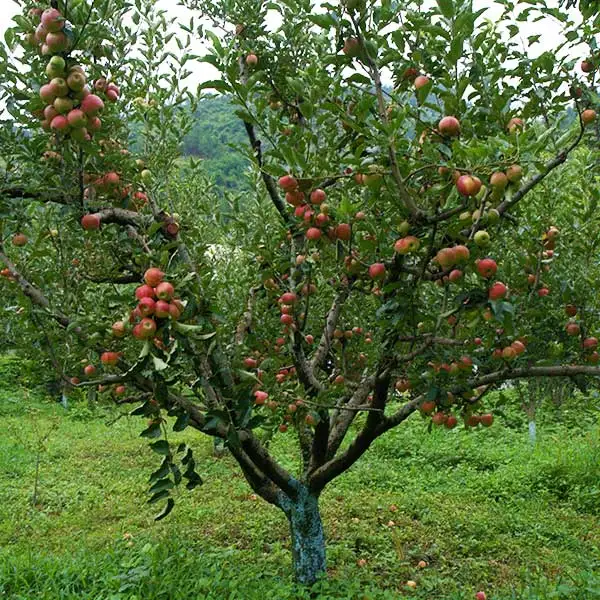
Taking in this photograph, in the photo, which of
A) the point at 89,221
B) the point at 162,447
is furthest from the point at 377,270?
the point at 89,221

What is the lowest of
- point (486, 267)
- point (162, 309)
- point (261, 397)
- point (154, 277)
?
point (261, 397)

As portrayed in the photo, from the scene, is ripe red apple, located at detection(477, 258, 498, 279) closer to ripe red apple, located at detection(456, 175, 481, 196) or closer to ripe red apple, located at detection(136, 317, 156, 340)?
ripe red apple, located at detection(456, 175, 481, 196)

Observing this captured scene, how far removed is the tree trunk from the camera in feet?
14.0

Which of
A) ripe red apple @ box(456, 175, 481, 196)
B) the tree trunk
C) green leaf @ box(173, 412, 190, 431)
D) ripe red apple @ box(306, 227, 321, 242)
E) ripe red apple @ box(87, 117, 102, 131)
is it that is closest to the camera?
ripe red apple @ box(456, 175, 481, 196)

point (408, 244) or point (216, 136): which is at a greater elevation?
point (216, 136)

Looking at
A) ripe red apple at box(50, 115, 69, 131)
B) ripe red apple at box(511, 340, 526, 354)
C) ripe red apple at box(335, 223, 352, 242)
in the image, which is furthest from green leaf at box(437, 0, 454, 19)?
ripe red apple at box(511, 340, 526, 354)

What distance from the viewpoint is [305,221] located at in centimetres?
298

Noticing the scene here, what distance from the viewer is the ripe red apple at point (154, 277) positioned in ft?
7.83

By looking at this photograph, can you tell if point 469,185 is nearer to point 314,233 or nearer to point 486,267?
point 486,267

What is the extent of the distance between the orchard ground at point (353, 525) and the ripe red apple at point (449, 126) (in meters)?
2.90

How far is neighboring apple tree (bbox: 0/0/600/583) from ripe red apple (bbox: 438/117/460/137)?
2cm

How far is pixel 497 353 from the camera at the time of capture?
3332mm

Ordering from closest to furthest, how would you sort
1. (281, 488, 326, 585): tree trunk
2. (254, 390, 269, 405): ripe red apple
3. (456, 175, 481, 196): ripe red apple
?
(456, 175, 481, 196): ripe red apple, (254, 390, 269, 405): ripe red apple, (281, 488, 326, 585): tree trunk

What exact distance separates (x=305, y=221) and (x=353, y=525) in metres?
3.80
